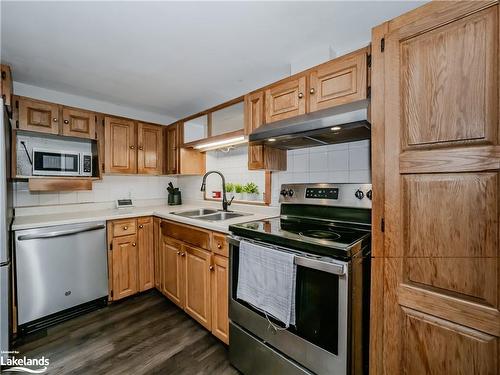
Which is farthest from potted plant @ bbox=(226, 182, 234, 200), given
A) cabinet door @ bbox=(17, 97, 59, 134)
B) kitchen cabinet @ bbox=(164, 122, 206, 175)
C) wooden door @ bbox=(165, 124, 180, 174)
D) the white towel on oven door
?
A: cabinet door @ bbox=(17, 97, 59, 134)

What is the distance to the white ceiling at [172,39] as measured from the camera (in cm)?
134

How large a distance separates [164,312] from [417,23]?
9.08 ft

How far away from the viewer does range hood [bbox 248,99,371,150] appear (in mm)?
1212

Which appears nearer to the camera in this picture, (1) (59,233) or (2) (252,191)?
(1) (59,233)

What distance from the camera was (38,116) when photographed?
216 cm

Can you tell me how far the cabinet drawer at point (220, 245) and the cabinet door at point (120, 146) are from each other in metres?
1.65

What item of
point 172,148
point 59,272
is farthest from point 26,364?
point 172,148

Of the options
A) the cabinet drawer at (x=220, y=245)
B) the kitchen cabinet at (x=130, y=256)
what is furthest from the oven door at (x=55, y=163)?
the cabinet drawer at (x=220, y=245)

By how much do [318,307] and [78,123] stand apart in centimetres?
278

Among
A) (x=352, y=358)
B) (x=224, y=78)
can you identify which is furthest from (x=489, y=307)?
(x=224, y=78)

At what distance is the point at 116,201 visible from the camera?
293 centimetres

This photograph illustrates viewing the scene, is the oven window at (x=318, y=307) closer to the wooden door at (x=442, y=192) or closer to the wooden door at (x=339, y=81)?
the wooden door at (x=442, y=192)

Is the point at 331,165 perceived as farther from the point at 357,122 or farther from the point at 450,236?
the point at 450,236

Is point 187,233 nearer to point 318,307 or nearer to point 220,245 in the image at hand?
point 220,245
